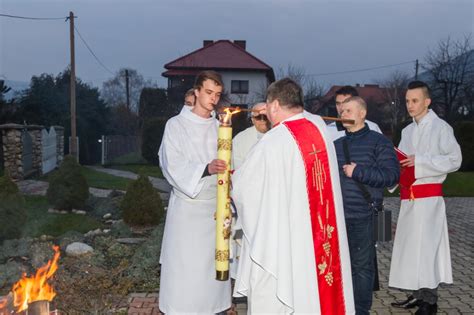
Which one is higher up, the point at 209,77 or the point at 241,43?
the point at 241,43

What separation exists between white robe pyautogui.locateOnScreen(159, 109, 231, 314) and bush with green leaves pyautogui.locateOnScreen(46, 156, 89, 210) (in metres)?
8.19

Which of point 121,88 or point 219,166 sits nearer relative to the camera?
point 219,166

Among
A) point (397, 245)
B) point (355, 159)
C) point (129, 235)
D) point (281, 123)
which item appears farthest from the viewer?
point (129, 235)

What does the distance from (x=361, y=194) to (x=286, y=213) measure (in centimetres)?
129

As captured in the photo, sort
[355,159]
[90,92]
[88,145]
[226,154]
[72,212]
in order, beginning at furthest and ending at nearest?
[90,92] → [88,145] → [72,212] → [355,159] → [226,154]

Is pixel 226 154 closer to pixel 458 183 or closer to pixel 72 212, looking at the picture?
pixel 72 212

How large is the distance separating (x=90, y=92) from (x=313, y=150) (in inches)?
1407

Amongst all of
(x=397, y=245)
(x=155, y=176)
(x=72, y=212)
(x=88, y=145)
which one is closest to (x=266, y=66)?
(x=88, y=145)

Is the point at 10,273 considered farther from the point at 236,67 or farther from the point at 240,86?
the point at 240,86

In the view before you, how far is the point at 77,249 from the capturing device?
8.66 metres

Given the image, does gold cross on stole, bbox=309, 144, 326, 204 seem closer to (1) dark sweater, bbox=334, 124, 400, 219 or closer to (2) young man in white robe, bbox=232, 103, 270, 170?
(1) dark sweater, bbox=334, 124, 400, 219

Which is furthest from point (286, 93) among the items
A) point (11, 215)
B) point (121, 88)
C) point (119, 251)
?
point (121, 88)

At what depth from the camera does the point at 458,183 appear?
21.4m

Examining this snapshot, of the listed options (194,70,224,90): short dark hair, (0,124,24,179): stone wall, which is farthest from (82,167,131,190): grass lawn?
(194,70,224,90): short dark hair
